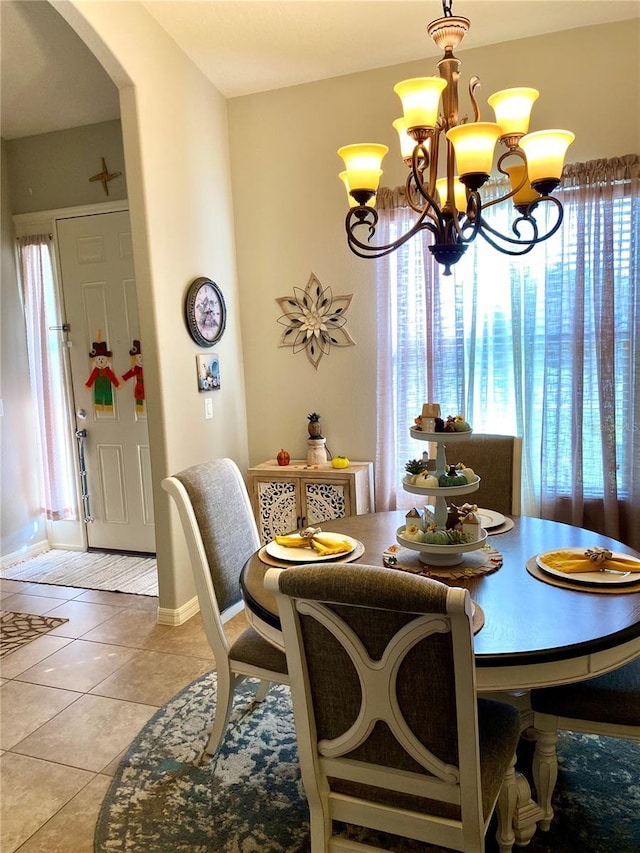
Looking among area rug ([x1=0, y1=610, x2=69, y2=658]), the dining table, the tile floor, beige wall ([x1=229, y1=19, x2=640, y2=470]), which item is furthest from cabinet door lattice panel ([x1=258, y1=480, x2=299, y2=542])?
the dining table

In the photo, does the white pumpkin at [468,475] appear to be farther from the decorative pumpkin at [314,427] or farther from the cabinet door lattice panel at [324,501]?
the decorative pumpkin at [314,427]

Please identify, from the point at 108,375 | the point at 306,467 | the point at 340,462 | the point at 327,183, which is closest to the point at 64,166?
the point at 108,375

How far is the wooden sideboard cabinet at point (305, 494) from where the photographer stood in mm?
3361

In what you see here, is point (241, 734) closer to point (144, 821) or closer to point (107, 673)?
point (144, 821)

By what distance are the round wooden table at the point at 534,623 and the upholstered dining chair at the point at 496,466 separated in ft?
1.75

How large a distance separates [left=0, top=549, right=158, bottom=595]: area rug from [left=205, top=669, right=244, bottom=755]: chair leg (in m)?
1.60

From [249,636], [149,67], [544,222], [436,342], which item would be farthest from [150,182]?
[249,636]

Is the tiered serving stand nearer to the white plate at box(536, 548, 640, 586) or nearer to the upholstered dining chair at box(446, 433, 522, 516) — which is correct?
the white plate at box(536, 548, 640, 586)

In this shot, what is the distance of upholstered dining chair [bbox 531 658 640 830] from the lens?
150 cm

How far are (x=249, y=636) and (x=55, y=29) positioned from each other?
118 inches

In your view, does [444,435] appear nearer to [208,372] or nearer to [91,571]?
[208,372]

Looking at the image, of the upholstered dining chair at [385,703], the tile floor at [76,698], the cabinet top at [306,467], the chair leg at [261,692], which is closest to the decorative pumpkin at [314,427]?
the cabinet top at [306,467]

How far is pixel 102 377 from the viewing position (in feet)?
13.4

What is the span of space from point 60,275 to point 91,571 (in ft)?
6.71
